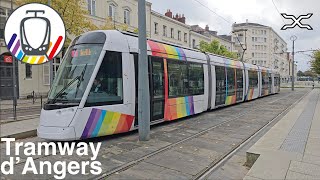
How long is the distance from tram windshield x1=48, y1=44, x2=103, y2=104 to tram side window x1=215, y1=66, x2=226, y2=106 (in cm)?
882

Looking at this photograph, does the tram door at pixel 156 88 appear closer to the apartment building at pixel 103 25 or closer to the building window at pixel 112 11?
the apartment building at pixel 103 25

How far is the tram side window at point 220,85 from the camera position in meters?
14.7

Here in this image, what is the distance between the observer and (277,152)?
248 inches

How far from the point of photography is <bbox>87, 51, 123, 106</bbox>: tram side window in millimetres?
7125

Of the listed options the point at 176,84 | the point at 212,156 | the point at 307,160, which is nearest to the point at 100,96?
the point at 212,156

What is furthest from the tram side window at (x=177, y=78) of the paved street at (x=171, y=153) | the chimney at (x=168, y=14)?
the chimney at (x=168, y=14)

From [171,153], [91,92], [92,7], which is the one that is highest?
[92,7]

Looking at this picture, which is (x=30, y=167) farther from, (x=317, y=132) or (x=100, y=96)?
(x=317, y=132)

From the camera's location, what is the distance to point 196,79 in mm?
12219

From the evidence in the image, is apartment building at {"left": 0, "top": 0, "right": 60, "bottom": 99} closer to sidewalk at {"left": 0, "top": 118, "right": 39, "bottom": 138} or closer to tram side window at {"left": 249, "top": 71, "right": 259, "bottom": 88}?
sidewalk at {"left": 0, "top": 118, "right": 39, "bottom": 138}

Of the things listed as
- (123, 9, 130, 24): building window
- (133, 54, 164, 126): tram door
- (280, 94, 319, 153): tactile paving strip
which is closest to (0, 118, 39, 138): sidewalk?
(133, 54, 164, 126): tram door

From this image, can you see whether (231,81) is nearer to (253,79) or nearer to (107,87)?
(253,79)

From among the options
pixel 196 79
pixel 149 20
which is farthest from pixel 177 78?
pixel 149 20

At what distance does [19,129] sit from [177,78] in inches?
230
